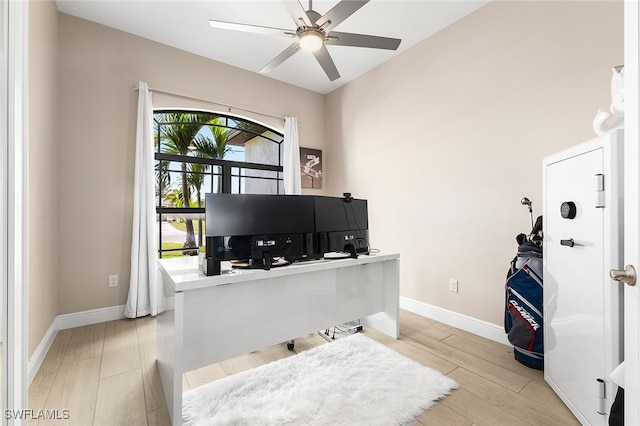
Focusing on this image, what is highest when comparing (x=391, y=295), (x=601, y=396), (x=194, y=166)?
(x=194, y=166)

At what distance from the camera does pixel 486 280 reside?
2.45 metres

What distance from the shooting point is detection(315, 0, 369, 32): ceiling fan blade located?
167cm

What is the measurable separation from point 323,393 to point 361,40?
2.35 meters

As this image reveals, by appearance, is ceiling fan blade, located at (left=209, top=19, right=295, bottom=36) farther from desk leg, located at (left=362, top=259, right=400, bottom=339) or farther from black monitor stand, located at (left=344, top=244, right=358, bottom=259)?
desk leg, located at (left=362, top=259, right=400, bottom=339)

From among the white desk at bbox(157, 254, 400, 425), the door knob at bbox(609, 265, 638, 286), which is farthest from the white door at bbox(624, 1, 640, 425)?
the white desk at bbox(157, 254, 400, 425)

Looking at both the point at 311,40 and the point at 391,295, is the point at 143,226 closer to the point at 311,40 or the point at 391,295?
the point at 311,40

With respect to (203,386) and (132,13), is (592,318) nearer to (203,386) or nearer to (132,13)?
(203,386)

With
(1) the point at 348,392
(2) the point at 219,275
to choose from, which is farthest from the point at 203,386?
(1) the point at 348,392

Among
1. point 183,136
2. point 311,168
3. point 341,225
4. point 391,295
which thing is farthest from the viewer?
point 311,168

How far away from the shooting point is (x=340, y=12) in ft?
5.86

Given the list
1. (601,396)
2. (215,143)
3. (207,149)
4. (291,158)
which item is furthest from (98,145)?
(601,396)

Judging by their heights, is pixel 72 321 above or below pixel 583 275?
below

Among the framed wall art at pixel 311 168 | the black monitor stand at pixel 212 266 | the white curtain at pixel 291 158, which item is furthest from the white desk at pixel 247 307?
the framed wall art at pixel 311 168

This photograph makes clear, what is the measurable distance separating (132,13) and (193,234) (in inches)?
88.9
